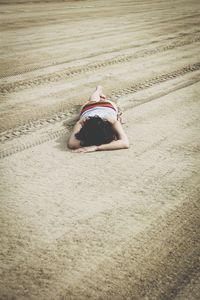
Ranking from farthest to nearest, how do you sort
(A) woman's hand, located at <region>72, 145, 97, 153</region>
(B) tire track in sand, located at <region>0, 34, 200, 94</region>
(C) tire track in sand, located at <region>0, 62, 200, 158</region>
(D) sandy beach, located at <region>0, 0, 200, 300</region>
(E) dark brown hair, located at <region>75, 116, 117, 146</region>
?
(B) tire track in sand, located at <region>0, 34, 200, 94</region>, (C) tire track in sand, located at <region>0, 62, 200, 158</region>, (A) woman's hand, located at <region>72, 145, 97, 153</region>, (E) dark brown hair, located at <region>75, 116, 117, 146</region>, (D) sandy beach, located at <region>0, 0, 200, 300</region>

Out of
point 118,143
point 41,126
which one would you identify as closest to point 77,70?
point 41,126

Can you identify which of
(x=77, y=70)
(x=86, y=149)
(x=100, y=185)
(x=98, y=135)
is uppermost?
(x=77, y=70)

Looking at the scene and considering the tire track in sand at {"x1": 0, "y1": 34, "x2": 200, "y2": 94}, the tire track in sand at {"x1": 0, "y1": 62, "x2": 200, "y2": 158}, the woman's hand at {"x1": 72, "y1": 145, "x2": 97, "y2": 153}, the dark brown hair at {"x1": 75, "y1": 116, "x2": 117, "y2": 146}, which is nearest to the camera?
the dark brown hair at {"x1": 75, "y1": 116, "x2": 117, "y2": 146}

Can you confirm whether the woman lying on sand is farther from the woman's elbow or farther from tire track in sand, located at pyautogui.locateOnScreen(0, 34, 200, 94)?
tire track in sand, located at pyautogui.locateOnScreen(0, 34, 200, 94)

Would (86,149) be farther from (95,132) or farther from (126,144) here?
(126,144)

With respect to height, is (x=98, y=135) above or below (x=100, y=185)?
above

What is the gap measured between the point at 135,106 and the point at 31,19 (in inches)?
334

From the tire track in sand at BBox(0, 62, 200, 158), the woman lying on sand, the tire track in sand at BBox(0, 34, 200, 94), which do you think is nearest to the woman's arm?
the woman lying on sand

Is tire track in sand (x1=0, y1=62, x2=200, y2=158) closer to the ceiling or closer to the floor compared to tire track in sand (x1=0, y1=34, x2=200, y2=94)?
closer to the floor

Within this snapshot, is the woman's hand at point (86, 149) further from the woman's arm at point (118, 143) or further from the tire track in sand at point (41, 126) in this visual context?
the tire track in sand at point (41, 126)

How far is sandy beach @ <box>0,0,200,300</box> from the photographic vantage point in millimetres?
2082

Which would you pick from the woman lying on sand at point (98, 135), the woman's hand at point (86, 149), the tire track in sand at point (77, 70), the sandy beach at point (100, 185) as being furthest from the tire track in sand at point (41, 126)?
the tire track in sand at point (77, 70)

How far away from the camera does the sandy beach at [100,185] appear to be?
208 cm

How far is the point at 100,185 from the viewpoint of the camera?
301 cm
